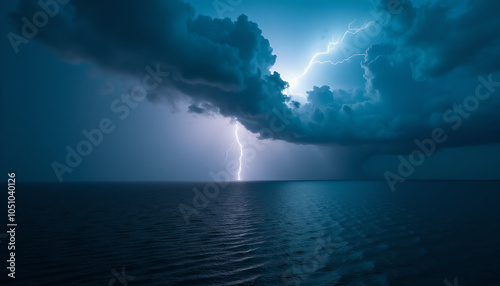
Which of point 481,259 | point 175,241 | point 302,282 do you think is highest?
point 175,241

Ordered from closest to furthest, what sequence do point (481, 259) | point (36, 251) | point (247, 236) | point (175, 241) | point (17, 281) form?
point (17, 281), point (481, 259), point (36, 251), point (175, 241), point (247, 236)

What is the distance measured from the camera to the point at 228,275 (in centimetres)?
1521

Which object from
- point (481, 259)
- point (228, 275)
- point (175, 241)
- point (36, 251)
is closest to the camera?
point (228, 275)

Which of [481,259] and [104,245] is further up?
[104,245]

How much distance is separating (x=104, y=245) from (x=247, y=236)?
1430 cm

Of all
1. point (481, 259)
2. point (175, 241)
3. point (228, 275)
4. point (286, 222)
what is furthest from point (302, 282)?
point (286, 222)

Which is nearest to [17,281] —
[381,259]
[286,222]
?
[381,259]

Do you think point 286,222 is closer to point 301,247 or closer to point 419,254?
point 301,247

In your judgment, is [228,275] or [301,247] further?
[301,247]

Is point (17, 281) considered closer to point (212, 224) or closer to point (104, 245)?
point (104, 245)
